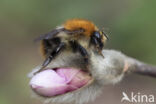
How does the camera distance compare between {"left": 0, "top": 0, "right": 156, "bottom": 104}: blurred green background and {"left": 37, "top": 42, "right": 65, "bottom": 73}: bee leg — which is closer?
{"left": 37, "top": 42, "right": 65, "bottom": 73}: bee leg

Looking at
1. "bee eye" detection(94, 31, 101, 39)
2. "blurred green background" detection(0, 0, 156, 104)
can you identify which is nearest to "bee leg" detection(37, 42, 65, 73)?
"bee eye" detection(94, 31, 101, 39)

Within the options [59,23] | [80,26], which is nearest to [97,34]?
[80,26]

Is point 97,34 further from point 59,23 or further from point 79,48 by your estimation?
point 59,23

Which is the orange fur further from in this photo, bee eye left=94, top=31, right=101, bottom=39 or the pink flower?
the pink flower

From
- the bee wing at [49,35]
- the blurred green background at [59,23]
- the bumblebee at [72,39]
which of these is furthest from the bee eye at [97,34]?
the blurred green background at [59,23]

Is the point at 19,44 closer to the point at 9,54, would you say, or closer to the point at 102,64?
the point at 9,54

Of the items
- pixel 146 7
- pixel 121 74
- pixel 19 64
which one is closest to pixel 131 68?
pixel 121 74
